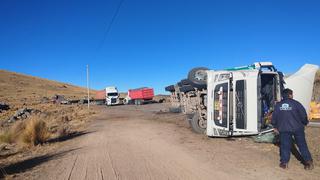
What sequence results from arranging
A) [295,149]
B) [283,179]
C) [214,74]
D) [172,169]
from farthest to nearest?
1. [214,74]
2. [295,149]
3. [172,169]
4. [283,179]

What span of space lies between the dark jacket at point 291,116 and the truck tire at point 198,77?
6.53 m

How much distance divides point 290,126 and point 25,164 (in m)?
7.00

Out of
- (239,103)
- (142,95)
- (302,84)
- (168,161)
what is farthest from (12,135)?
(142,95)

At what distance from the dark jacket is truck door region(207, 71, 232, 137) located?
3.58m

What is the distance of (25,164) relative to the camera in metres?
10.1

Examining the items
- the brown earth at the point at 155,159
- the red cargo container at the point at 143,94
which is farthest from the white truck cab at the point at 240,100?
the red cargo container at the point at 143,94

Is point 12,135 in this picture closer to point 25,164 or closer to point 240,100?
point 25,164

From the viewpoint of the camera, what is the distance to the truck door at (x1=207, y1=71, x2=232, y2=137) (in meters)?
11.9

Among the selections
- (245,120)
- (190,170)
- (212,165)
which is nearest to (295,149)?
(245,120)

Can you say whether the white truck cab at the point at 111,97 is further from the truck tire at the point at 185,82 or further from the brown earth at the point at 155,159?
the brown earth at the point at 155,159

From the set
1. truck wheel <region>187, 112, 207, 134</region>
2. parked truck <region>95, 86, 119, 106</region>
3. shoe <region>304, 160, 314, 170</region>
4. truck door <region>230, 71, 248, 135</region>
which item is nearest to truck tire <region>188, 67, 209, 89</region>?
truck wheel <region>187, 112, 207, 134</region>

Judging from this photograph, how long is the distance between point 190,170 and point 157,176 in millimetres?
829

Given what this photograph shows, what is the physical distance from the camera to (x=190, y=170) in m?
7.84

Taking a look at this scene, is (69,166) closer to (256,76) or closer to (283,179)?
(283,179)
